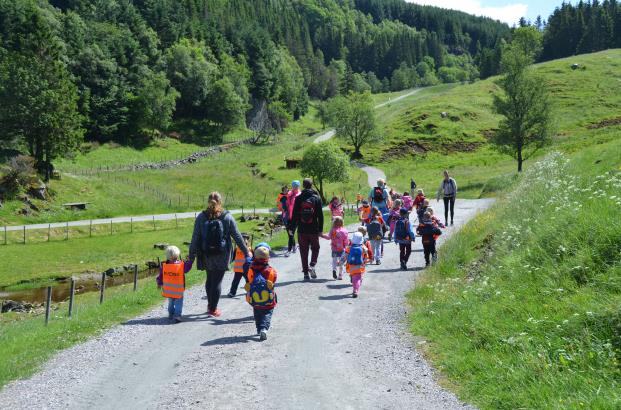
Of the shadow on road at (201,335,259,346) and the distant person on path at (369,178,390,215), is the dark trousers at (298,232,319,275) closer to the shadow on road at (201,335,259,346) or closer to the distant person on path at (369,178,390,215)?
the shadow on road at (201,335,259,346)

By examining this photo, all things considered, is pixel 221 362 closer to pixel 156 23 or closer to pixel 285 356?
pixel 285 356

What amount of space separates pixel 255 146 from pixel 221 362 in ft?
323

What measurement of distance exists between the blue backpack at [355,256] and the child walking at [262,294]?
3576 mm

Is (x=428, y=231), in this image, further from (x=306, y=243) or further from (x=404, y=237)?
(x=306, y=243)

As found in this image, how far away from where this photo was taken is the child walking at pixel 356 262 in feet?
44.2

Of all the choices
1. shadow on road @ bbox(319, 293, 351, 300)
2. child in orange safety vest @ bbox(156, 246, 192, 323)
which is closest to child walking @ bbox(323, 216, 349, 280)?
shadow on road @ bbox(319, 293, 351, 300)

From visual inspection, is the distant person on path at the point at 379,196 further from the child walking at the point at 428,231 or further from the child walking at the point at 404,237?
the child walking at the point at 428,231

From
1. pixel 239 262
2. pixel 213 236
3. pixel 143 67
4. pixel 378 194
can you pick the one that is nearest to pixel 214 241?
pixel 213 236

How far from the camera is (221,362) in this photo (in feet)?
29.4

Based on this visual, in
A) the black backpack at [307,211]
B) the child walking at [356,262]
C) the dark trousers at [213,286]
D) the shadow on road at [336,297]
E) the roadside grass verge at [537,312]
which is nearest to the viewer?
the roadside grass verge at [537,312]

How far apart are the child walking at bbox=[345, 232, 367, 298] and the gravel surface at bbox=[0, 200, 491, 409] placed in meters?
0.73

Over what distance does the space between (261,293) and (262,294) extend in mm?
28

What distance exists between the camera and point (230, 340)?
402 inches

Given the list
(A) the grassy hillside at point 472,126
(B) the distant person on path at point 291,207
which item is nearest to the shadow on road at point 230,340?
(B) the distant person on path at point 291,207
